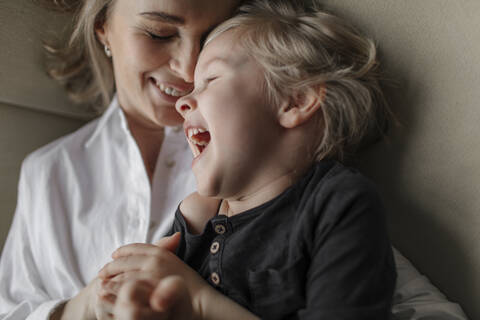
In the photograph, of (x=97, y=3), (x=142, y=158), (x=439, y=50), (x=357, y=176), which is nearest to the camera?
(x=357, y=176)

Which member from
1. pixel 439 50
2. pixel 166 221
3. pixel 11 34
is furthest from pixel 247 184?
pixel 11 34

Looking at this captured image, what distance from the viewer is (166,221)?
0.92m

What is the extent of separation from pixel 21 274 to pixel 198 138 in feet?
1.89

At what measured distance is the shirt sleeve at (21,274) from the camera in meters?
0.85

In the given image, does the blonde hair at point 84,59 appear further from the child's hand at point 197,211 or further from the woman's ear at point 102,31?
the child's hand at point 197,211

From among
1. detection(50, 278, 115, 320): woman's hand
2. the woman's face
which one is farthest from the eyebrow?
detection(50, 278, 115, 320): woman's hand

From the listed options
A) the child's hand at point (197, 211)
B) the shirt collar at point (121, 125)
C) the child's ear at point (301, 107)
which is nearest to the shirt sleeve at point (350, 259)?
the child's ear at point (301, 107)

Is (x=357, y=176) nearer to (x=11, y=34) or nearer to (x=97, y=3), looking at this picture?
(x=97, y=3)

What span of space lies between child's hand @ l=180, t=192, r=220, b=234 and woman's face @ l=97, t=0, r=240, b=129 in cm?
25

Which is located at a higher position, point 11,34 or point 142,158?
point 11,34

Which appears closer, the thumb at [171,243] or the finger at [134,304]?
the finger at [134,304]

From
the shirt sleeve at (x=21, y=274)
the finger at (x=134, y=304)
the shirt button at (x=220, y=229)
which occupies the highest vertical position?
the finger at (x=134, y=304)

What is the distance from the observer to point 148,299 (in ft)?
1.71

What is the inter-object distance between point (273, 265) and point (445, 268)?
345 millimetres
